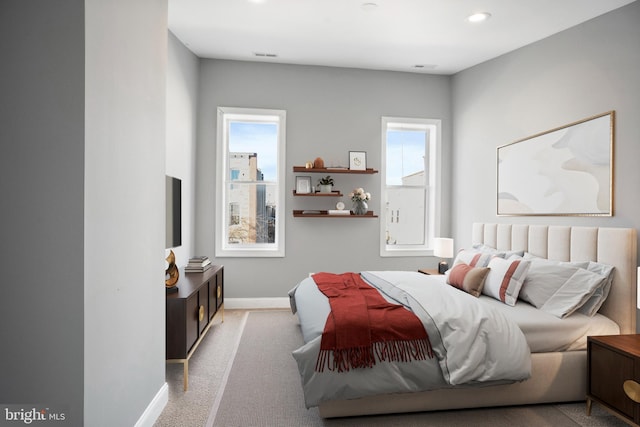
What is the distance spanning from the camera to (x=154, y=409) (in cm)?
209

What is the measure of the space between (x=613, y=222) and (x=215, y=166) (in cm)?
407

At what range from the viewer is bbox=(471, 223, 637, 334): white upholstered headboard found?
2.51 m

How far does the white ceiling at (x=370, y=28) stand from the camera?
304 cm

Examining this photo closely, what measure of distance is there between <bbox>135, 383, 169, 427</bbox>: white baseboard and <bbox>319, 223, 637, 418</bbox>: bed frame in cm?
99

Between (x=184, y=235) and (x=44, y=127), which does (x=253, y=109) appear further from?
(x=44, y=127)

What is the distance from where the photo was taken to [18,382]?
1344 millimetres

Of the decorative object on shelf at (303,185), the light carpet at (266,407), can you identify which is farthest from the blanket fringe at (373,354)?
the decorative object on shelf at (303,185)

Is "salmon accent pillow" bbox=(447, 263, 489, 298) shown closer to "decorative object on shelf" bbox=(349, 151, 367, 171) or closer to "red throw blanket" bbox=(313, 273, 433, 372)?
"red throw blanket" bbox=(313, 273, 433, 372)

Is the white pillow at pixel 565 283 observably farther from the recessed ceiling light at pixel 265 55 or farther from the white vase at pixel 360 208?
the recessed ceiling light at pixel 265 55

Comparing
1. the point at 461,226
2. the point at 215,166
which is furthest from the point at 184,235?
the point at 461,226

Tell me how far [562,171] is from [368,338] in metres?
2.46

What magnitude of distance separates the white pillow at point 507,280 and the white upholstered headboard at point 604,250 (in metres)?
0.43

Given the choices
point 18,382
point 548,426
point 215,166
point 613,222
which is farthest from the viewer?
point 215,166

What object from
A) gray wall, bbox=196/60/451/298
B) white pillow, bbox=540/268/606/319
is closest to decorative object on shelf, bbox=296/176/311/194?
gray wall, bbox=196/60/451/298
